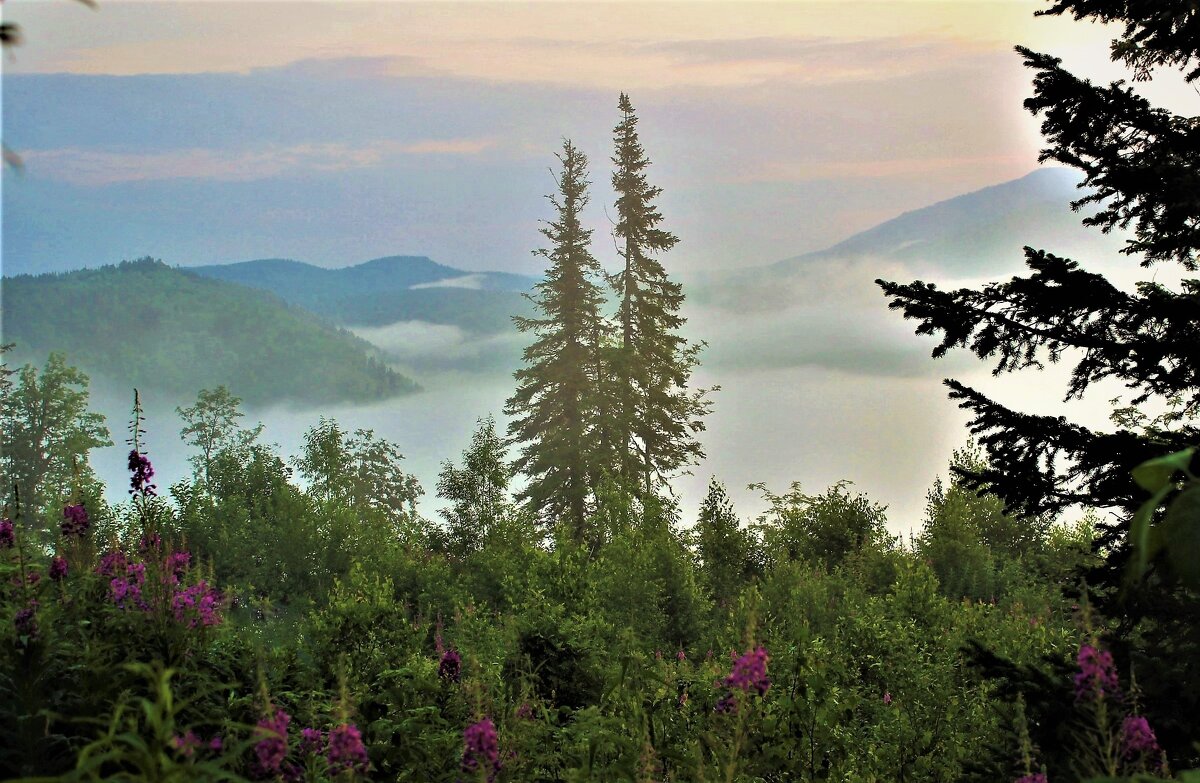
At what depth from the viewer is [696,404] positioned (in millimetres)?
35938

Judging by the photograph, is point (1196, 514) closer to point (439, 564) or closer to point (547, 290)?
point (439, 564)

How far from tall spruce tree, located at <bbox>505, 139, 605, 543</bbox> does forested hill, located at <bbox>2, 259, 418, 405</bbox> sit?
229 ft

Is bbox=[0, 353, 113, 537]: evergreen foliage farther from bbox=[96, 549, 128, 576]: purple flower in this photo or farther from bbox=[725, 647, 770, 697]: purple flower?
bbox=[725, 647, 770, 697]: purple flower

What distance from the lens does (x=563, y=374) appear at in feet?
113

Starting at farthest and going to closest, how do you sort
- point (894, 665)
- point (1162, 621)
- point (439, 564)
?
point (439, 564) < point (894, 665) < point (1162, 621)

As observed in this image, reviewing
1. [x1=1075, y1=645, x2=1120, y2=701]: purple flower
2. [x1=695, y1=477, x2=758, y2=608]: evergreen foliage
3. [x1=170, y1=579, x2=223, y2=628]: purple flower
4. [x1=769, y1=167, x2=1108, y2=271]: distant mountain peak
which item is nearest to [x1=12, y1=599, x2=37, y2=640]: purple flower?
[x1=170, y1=579, x2=223, y2=628]: purple flower

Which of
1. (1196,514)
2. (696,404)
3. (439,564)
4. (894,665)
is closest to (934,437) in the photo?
(696,404)

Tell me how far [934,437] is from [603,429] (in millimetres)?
56454

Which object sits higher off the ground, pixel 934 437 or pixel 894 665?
pixel 934 437

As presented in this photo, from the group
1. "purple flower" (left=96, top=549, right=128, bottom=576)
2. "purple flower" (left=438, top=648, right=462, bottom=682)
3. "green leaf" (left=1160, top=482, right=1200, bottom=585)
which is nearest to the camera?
"green leaf" (left=1160, top=482, right=1200, bottom=585)

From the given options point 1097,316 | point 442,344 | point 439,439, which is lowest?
point 1097,316

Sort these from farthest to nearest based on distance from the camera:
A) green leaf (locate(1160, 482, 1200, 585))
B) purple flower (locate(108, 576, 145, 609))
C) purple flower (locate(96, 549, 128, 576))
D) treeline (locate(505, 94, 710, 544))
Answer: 1. treeline (locate(505, 94, 710, 544))
2. purple flower (locate(96, 549, 128, 576))
3. purple flower (locate(108, 576, 145, 609))
4. green leaf (locate(1160, 482, 1200, 585))

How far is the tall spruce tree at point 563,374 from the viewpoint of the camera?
33.7m

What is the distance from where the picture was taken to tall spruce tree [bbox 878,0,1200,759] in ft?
14.4
